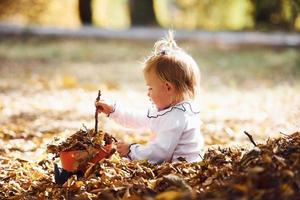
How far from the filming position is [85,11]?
21828 millimetres

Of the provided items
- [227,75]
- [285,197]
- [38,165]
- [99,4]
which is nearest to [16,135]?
[38,165]

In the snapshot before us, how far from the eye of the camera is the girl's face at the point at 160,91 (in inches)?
163

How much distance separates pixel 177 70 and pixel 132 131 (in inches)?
88.9

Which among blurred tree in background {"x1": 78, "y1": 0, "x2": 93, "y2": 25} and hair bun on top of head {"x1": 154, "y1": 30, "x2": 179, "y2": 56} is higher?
hair bun on top of head {"x1": 154, "y1": 30, "x2": 179, "y2": 56}

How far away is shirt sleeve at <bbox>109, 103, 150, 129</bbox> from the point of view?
433 cm

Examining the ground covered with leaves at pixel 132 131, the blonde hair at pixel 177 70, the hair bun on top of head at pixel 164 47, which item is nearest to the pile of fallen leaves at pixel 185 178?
the ground covered with leaves at pixel 132 131

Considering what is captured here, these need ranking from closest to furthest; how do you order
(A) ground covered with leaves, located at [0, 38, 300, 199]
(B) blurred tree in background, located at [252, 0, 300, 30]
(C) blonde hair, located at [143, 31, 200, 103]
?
(A) ground covered with leaves, located at [0, 38, 300, 199], (C) blonde hair, located at [143, 31, 200, 103], (B) blurred tree in background, located at [252, 0, 300, 30]

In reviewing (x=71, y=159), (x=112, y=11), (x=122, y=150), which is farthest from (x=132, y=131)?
(x=112, y=11)

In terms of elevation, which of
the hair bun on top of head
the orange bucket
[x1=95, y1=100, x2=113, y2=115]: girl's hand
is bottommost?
the orange bucket

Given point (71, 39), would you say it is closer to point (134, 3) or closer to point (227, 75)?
point (134, 3)

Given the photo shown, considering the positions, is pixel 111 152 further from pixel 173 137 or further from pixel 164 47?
pixel 164 47

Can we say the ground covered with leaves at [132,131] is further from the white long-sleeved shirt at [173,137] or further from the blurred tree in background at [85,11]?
the blurred tree in background at [85,11]

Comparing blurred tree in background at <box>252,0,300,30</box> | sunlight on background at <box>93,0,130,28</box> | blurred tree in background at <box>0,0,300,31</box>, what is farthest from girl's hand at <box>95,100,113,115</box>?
sunlight on background at <box>93,0,130,28</box>

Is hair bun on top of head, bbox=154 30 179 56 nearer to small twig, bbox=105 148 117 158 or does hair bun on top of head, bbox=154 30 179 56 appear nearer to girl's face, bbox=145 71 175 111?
girl's face, bbox=145 71 175 111
